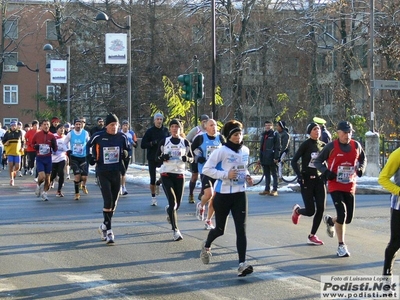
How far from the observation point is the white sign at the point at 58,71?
4011 cm

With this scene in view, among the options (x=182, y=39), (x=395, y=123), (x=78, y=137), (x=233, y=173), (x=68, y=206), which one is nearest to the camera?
(x=233, y=173)

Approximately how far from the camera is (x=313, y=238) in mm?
11344

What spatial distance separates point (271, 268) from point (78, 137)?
10.2m

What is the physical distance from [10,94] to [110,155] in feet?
209

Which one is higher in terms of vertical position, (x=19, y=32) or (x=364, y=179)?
(x=19, y=32)

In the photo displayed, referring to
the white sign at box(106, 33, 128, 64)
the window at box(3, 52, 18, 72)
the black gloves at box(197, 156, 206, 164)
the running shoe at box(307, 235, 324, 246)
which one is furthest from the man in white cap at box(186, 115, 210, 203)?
the window at box(3, 52, 18, 72)

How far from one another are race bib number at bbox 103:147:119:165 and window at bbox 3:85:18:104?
63154 mm

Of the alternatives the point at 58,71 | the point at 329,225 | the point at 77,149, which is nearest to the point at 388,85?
the point at 77,149

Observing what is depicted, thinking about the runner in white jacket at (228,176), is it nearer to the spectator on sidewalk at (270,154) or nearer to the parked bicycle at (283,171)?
the spectator on sidewalk at (270,154)

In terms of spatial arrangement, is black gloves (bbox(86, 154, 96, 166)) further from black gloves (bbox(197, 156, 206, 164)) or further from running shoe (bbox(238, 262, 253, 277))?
running shoe (bbox(238, 262, 253, 277))

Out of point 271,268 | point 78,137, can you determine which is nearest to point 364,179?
point 78,137

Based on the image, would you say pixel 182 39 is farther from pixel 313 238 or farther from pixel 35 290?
pixel 35 290

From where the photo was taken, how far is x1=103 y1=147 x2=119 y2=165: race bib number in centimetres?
1162

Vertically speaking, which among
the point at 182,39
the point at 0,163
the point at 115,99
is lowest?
the point at 0,163
